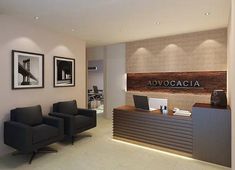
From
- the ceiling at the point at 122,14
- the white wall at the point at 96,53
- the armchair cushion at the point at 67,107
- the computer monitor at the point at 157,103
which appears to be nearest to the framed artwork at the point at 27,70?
the armchair cushion at the point at 67,107

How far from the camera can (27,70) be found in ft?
13.3

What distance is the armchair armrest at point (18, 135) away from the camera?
10.1 feet

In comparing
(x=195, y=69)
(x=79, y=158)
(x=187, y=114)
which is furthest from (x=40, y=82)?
(x=195, y=69)

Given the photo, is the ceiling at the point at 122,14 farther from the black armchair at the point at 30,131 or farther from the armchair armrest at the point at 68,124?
the armchair armrest at the point at 68,124

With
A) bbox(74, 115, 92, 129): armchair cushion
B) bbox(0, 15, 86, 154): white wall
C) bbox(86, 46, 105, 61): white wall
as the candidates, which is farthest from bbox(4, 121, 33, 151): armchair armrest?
bbox(86, 46, 105, 61): white wall

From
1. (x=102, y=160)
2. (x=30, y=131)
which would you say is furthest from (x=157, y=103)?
(x=30, y=131)

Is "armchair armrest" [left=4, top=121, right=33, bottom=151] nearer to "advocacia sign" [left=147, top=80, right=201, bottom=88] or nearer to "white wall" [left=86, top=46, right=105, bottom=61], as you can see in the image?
"advocacia sign" [left=147, top=80, right=201, bottom=88]

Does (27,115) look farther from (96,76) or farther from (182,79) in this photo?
(96,76)

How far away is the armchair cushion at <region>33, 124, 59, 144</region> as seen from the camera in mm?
3229

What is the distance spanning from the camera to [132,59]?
6035 millimetres

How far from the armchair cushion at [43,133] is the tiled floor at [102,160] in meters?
0.42

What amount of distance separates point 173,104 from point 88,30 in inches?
127

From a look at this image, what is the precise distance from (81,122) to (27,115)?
3.97ft

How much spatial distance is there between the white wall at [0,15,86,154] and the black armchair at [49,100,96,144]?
352mm
